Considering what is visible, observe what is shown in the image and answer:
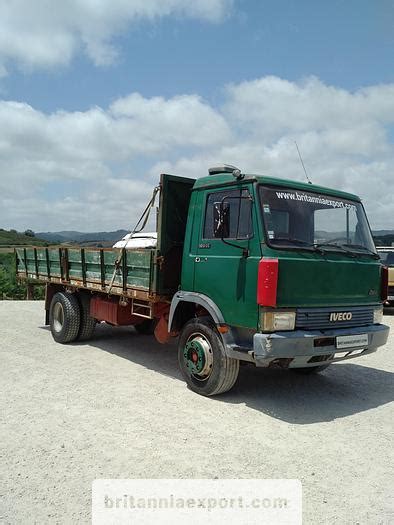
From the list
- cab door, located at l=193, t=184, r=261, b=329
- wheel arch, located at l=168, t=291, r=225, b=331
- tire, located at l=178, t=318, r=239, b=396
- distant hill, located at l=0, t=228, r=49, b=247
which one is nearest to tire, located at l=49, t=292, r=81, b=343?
wheel arch, located at l=168, t=291, r=225, b=331

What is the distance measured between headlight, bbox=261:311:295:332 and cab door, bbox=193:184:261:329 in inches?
5.1

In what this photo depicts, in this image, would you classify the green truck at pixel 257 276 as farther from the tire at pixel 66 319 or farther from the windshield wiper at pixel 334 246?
the tire at pixel 66 319

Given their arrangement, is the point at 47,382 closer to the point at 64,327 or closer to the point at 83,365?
the point at 83,365

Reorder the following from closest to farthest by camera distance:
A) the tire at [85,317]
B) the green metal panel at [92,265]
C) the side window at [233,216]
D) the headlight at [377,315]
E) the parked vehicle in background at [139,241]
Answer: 1. the side window at [233,216]
2. the headlight at [377,315]
3. the parked vehicle in background at [139,241]
4. the green metal panel at [92,265]
5. the tire at [85,317]

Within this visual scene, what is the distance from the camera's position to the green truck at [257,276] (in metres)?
4.76

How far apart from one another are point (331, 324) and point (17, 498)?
347 cm

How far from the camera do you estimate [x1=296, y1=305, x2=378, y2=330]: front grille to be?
4879 mm

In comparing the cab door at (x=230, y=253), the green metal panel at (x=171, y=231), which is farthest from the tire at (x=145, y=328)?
the cab door at (x=230, y=253)

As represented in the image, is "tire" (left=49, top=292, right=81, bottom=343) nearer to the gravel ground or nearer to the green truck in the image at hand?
the gravel ground

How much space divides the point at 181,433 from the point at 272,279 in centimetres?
170

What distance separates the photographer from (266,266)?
15.1ft

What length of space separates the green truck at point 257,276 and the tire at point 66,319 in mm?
2099

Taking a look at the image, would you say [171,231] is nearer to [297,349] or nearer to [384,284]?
[297,349]

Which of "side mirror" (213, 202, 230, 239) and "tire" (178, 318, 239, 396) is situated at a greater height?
"side mirror" (213, 202, 230, 239)
